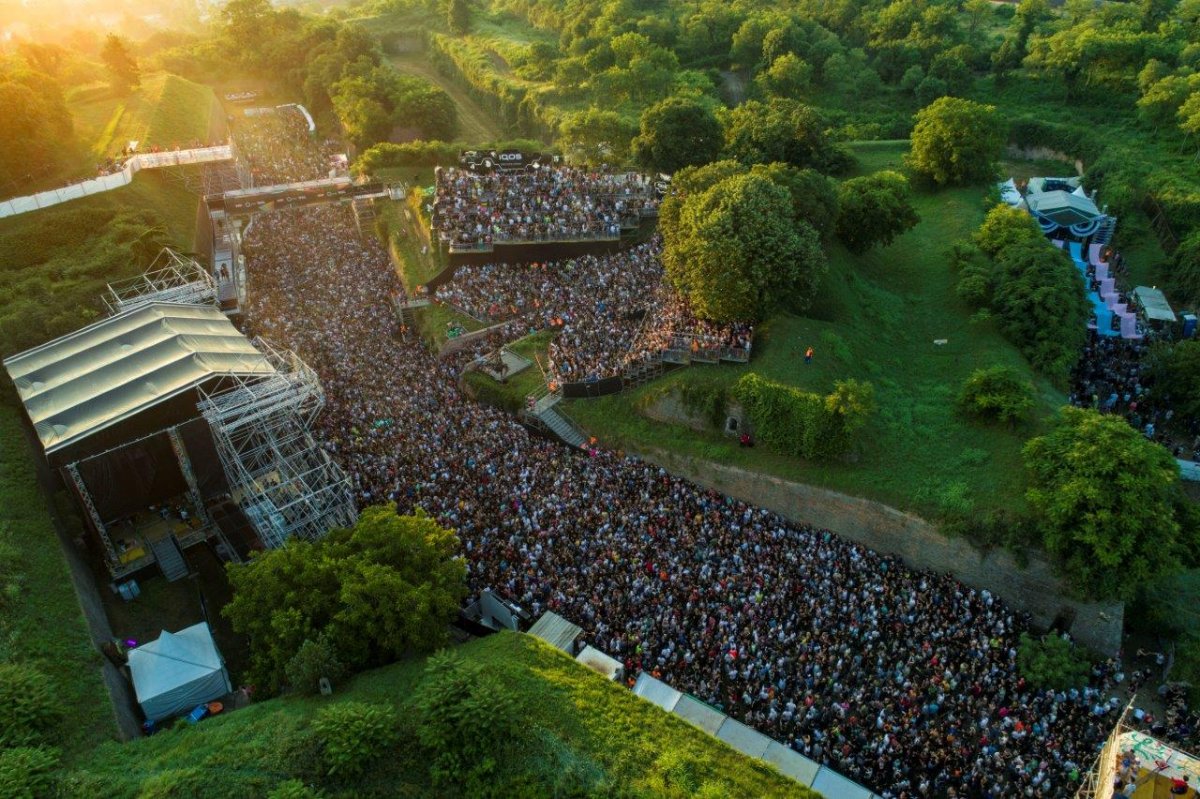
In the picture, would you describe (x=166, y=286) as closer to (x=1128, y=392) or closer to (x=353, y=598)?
(x=353, y=598)

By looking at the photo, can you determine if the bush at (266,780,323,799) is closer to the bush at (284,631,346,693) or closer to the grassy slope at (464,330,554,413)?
the bush at (284,631,346,693)

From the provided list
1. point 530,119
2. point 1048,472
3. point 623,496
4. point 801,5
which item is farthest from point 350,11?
point 1048,472

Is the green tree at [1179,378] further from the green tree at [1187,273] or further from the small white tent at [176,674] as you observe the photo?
the small white tent at [176,674]

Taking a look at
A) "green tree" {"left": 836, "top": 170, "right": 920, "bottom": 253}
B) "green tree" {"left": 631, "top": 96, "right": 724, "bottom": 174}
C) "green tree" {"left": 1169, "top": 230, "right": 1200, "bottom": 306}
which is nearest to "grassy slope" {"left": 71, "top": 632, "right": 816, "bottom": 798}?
"green tree" {"left": 836, "top": 170, "right": 920, "bottom": 253}

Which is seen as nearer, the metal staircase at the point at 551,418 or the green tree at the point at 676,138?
the metal staircase at the point at 551,418

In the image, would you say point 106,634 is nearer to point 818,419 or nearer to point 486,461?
point 486,461

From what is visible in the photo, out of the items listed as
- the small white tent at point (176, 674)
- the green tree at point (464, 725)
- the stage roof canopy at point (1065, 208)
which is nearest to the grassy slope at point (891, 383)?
the stage roof canopy at point (1065, 208)
